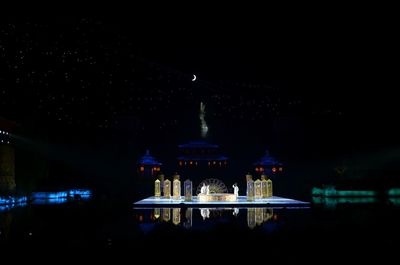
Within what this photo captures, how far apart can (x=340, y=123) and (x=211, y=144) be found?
571cm

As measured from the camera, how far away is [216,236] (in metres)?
6.34

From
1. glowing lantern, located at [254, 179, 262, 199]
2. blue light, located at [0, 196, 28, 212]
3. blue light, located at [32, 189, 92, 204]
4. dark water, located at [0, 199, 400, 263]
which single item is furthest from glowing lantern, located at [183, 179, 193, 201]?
blue light, located at [32, 189, 92, 204]

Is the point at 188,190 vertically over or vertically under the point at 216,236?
over

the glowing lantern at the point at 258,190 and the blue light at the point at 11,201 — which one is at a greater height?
the glowing lantern at the point at 258,190

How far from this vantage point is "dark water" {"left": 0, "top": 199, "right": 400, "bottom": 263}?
5.13 metres

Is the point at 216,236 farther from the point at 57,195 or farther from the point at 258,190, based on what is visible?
the point at 57,195

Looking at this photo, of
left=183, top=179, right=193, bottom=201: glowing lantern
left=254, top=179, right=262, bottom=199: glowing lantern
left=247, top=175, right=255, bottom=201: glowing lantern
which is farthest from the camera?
left=254, top=179, right=262, bottom=199: glowing lantern

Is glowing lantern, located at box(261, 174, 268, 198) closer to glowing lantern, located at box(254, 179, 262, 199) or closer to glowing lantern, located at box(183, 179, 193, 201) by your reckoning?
glowing lantern, located at box(254, 179, 262, 199)

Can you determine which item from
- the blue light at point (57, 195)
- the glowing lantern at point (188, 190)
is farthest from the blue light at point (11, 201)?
the glowing lantern at point (188, 190)

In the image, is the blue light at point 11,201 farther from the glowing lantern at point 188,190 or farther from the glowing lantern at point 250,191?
the glowing lantern at point 250,191

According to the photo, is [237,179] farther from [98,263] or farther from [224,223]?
[98,263]

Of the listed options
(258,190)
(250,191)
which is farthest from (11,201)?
(258,190)

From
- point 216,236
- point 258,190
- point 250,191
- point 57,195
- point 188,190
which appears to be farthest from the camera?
point 57,195

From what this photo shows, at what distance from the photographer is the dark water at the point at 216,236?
16.8ft
